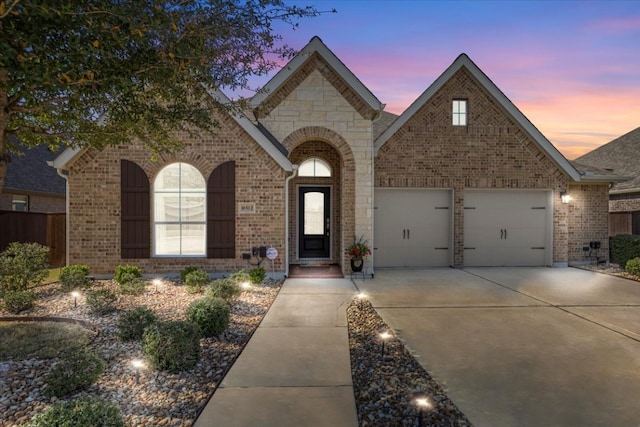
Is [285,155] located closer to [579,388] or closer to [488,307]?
[488,307]

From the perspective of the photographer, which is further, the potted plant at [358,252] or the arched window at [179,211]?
the potted plant at [358,252]

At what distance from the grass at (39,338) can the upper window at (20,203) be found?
1286 centimetres

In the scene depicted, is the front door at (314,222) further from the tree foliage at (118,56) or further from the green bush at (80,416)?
the green bush at (80,416)

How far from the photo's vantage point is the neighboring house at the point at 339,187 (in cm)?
968

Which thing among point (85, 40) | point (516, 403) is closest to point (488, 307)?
point (516, 403)

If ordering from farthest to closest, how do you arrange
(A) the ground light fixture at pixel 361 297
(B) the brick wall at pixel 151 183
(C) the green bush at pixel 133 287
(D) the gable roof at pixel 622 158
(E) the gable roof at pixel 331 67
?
(D) the gable roof at pixel 622 158
(E) the gable roof at pixel 331 67
(B) the brick wall at pixel 151 183
(C) the green bush at pixel 133 287
(A) the ground light fixture at pixel 361 297

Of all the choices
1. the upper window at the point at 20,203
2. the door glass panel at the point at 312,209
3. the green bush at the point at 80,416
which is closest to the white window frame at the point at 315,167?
the door glass panel at the point at 312,209

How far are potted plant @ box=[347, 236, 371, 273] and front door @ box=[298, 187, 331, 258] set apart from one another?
2.16m

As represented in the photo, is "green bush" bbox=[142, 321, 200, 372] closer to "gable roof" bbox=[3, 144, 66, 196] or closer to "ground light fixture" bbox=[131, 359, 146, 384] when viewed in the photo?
"ground light fixture" bbox=[131, 359, 146, 384]

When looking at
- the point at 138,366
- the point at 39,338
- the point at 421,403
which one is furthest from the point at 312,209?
the point at 421,403

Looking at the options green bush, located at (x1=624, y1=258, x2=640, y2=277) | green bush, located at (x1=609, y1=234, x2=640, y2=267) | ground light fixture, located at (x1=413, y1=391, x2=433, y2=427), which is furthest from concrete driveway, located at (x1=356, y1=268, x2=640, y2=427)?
green bush, located at (x1=609, y1=234, x2=640, y2=267)

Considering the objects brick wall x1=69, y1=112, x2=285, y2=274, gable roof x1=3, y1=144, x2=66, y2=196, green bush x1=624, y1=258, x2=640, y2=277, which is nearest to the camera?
brick wall x1=69, y1=112, x2=285, y2=274

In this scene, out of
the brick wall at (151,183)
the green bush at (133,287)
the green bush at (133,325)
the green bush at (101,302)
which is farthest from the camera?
the brick wall at (151,183)

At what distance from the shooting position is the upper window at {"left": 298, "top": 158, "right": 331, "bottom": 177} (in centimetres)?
1219
